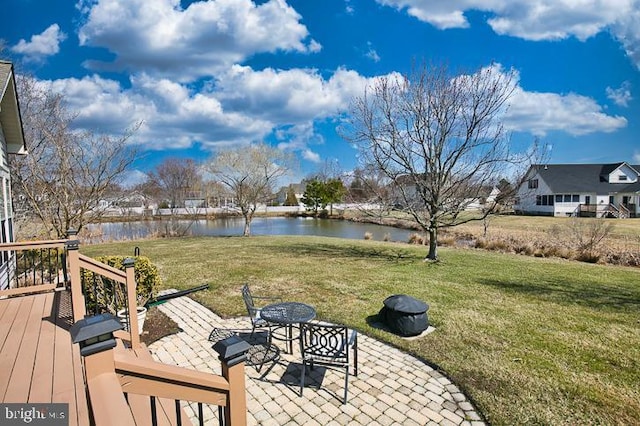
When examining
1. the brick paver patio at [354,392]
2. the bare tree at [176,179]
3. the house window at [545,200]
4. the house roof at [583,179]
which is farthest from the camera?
the bare tree at [176,179]

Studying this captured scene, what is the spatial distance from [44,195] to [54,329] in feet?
38.9

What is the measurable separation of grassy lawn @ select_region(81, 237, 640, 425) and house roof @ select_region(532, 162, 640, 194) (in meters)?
27.4

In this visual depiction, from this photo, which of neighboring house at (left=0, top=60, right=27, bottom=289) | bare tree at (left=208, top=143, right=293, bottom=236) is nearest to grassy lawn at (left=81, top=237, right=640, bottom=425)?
neighboring house at (left=0, top=60, right=27, bottom=289)

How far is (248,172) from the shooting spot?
797 inches

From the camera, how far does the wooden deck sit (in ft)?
8.45

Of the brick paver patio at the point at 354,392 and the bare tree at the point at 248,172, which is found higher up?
the bare tree at the point at 248,172

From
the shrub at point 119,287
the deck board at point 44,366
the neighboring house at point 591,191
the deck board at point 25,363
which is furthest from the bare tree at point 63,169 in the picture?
the neighboring house at point 591,191

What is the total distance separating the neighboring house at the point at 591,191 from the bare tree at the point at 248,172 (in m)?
24.4

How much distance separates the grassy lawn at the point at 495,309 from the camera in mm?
3783

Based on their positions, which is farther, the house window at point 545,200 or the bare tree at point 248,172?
the house window at point 545,200

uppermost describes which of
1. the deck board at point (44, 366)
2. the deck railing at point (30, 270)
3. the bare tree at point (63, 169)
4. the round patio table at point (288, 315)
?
the bare tree at point (63, 169)

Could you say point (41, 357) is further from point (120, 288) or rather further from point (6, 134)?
point (6, 134)

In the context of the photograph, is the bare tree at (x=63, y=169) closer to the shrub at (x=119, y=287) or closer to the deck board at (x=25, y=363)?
the shrub at (x=119, y=287)

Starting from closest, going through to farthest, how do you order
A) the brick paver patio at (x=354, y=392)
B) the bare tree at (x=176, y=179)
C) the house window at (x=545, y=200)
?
the brick paver patio at (x=354, y=392) < the house window at (x=545, y=200) < the bare tree at (x=176, y=179)
